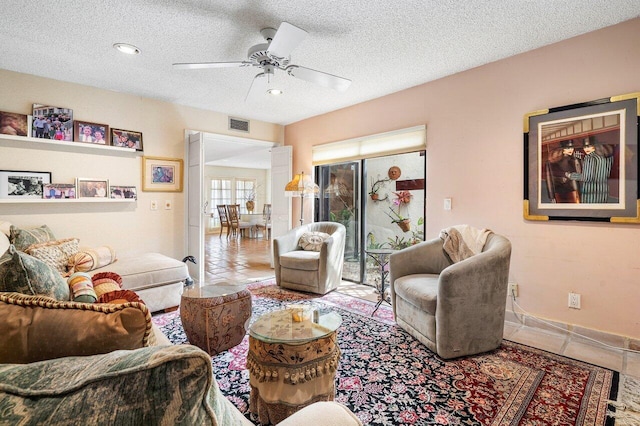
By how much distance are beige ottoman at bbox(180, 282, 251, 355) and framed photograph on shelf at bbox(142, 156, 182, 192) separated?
2.34 metres

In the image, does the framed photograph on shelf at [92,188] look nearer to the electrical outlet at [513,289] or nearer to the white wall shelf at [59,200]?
the white wall shelf at [59,200]

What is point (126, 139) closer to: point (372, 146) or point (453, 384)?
point (372, 146)

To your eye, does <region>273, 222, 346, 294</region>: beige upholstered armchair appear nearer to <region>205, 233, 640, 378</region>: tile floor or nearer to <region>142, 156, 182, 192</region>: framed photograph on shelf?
<region>205, 233, 640, 378</region>: tile floor

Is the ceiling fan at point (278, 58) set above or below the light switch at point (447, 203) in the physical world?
above

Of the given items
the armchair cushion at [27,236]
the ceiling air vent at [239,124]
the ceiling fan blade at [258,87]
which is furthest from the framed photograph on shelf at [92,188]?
the ceiling fan blade at [258,87]

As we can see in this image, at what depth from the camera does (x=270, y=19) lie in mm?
2334

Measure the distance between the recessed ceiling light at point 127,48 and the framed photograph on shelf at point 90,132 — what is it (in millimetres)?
1326

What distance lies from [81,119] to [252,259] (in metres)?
3.47

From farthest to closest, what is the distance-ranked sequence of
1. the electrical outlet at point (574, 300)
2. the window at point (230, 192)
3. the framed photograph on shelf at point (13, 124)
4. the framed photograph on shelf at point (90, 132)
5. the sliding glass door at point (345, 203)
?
the window at point (230, 192) → the sliding glass door at point (345, 203) → the framed photograph on shelf at point (90, 132) → the framed photograph on shelf at point (13, 124) → the electrical outlet at point (574, 300)

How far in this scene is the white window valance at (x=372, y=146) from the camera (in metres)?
3.69

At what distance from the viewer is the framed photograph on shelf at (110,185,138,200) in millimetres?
3846

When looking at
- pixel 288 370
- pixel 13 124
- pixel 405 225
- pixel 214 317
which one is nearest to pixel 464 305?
pixel 288 370

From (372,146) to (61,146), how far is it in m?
3.73

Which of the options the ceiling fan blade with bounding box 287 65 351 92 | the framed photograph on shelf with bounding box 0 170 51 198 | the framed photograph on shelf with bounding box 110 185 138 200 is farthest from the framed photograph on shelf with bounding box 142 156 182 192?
the ceiling fan blade with bounding box 287 65 351 92
